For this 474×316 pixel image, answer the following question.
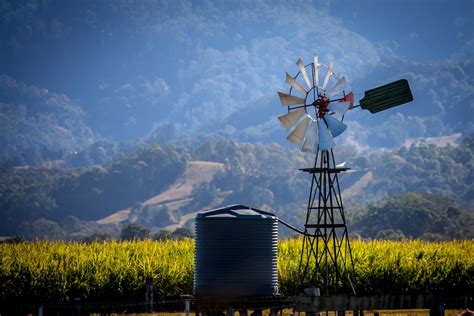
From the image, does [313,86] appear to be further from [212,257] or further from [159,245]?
[159,245]

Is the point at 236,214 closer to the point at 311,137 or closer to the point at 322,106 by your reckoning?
the point at 311,137

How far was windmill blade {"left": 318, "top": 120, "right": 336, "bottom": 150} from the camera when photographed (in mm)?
27578

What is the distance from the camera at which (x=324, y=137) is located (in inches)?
1094

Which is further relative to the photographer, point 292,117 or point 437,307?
point 292,117

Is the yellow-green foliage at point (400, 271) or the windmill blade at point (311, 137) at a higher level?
the windmill blade at point (311, 137)

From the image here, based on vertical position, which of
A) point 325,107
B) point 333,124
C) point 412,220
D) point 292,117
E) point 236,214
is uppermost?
point 412,220

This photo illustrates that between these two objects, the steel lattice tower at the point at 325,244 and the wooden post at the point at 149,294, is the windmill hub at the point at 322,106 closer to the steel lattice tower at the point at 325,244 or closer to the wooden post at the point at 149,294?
the steel lattice tower at the point at 325,244

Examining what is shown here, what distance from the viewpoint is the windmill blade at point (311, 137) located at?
28.0m

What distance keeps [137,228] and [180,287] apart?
306 ft

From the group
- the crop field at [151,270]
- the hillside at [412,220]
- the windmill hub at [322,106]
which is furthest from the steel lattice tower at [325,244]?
the hillside at [412,220]

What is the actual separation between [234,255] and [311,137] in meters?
4.05

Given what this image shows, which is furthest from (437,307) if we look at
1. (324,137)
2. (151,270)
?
(151,270)

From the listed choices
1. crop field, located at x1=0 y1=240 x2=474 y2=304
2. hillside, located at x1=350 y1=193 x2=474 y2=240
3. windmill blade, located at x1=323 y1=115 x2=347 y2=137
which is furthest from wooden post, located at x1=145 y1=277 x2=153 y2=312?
hillside, located at x1=350 y1=193 x2=474 y2=240

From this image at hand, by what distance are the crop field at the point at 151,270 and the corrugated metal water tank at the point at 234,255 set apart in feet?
25.0
